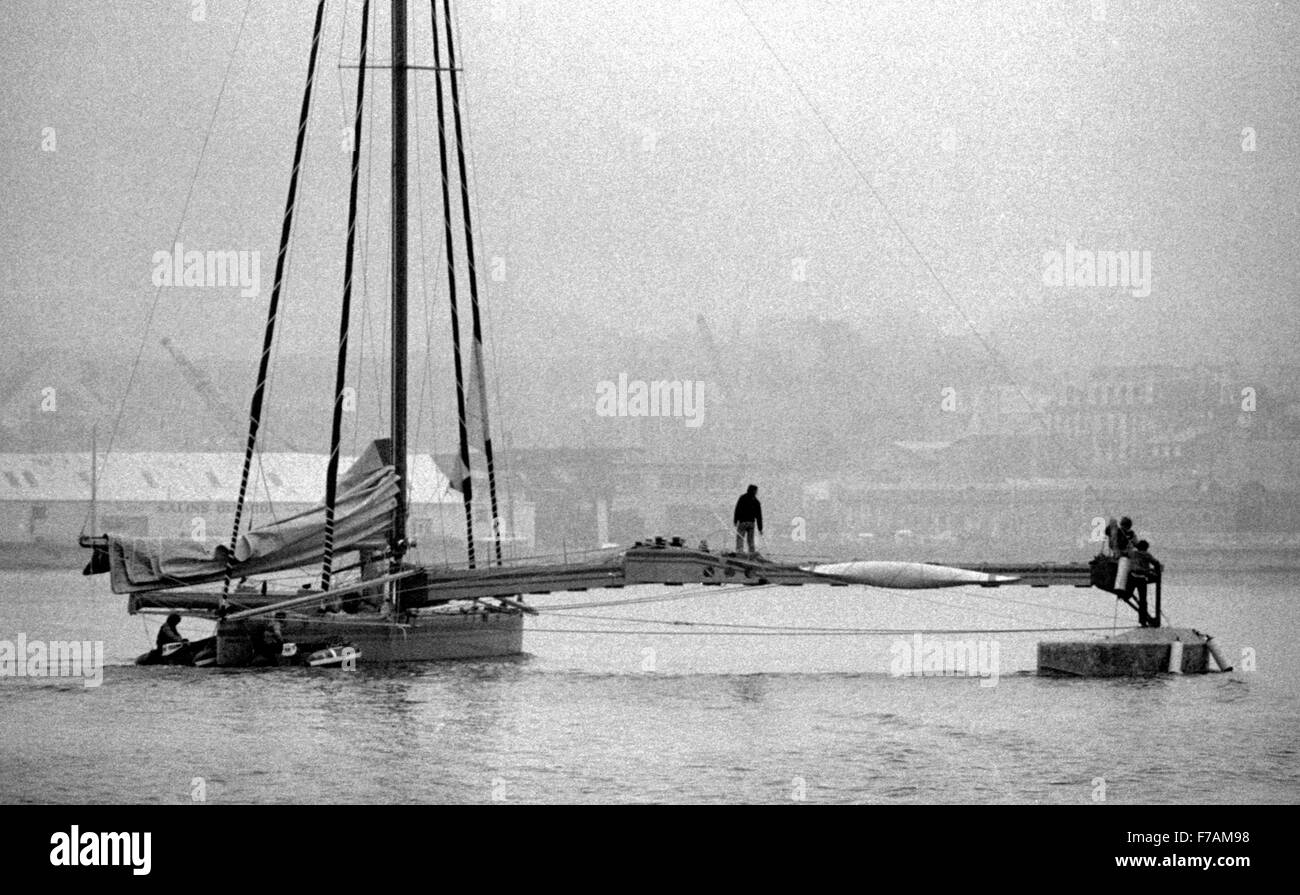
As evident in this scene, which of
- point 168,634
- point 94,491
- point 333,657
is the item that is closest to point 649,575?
point 333,657

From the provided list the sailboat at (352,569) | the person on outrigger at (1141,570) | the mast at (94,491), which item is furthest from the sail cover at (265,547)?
the person on outrigger at (1141,570)

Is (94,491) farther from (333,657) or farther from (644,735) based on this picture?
(644,735)

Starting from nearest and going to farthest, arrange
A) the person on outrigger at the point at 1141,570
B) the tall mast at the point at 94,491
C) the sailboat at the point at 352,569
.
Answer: the person on outrigger at the point at 1141,570, the sailboat at the point at 352,569, the tall mast at the point at 94,491

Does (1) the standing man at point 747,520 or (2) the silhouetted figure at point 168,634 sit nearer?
(1) the standing man at point 747,520

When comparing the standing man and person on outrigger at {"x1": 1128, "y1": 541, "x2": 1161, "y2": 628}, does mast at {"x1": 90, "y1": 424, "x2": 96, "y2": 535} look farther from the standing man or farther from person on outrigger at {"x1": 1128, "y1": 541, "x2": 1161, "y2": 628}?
person on outrigger at {"x1": 1128, "y1": 541, "x2": 1161, "y2": 628}

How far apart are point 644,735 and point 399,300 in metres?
13.1

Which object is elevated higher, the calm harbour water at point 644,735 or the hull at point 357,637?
the hull at point 357,637

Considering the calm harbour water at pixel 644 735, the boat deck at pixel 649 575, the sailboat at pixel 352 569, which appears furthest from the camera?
the sailboat at pixel 352 569

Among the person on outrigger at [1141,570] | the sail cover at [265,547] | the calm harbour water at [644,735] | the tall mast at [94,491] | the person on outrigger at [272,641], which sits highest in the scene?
the tall mast at [94,491]

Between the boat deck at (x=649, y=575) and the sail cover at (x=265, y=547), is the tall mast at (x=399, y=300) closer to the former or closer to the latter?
the sail cover at (x=265, y=547)

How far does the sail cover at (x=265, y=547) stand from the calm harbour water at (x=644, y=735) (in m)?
2.17

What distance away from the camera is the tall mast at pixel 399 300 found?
44.8 meters
